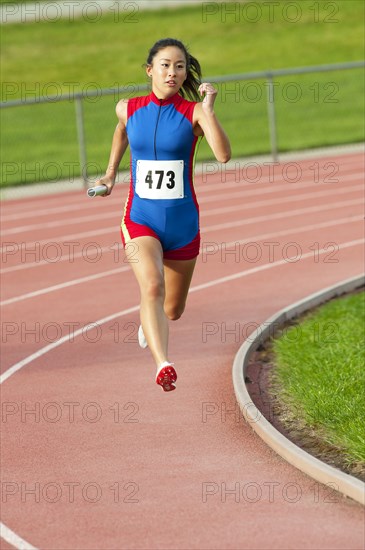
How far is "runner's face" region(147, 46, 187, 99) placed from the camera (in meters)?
7.36

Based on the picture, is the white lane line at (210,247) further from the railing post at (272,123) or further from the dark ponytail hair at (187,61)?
the railing post at (272,123)

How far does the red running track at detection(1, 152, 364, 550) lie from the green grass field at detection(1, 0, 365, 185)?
8525mm

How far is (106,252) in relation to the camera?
15.3 meters

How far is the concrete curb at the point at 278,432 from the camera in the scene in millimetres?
6543

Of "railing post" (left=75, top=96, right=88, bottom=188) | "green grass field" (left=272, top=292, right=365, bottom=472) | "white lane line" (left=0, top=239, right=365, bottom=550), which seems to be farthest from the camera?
"railing post" (left=75, top=96, right=88, bottom=188)

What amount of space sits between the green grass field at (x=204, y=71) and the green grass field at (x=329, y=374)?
13422mm

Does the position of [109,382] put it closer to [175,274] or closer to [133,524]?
[175,274]

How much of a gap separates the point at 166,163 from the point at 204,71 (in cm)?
3602

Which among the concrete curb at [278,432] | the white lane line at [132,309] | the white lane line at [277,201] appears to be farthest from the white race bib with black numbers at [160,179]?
the white lane line at [277,201]

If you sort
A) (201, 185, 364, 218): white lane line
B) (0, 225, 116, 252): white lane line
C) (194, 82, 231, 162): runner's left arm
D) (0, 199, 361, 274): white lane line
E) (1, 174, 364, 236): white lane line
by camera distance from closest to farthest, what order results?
(194, 82, 231, 162): runner's left arm < (0, 199, 361, 274): white lane line < (0, 225, 116, 252): white lane line < (1, 174, 364, 236): white lane line < (201, 185, 364, 218): white lane line

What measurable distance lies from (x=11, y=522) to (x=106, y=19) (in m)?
48.1

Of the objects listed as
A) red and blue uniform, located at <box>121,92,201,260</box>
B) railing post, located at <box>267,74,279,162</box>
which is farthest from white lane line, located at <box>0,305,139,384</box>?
railing post, located at <box>267,74,279,162</box>

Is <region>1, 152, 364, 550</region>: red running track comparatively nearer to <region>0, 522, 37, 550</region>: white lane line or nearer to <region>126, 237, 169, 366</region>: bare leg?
<region>0, 522, 37, 550</region>: white lane line

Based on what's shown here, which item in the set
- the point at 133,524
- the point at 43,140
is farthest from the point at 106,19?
the point at 133,524
